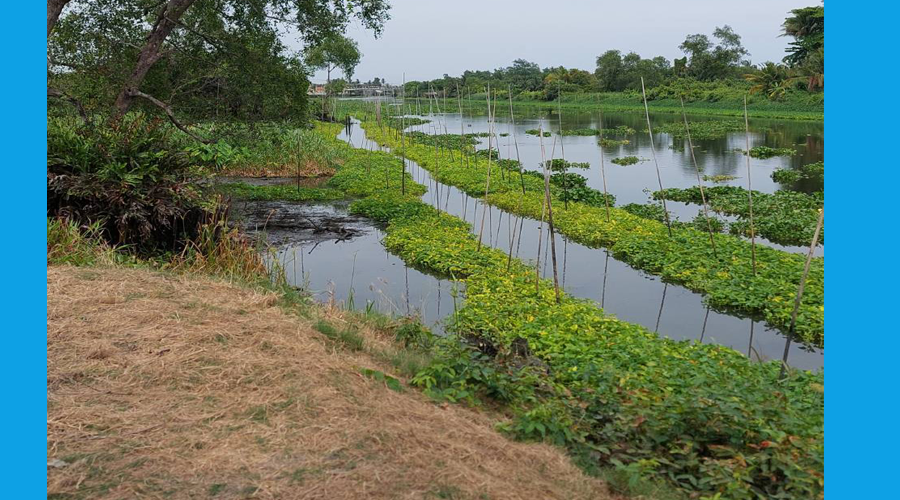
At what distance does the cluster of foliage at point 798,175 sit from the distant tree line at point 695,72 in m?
23.5

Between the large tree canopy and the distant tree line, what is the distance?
31.6 m

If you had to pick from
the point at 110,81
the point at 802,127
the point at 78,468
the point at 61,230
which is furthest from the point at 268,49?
the point at 802,127

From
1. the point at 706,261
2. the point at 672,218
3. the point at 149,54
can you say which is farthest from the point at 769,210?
the point at 149,54

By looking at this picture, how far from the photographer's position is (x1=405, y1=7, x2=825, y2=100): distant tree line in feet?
146

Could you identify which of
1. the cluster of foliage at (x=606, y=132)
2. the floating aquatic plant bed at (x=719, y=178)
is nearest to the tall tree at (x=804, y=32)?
the cluster of foliage at (x=606, y=132)

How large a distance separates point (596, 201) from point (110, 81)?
1086cm

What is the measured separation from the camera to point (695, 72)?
60844 mm

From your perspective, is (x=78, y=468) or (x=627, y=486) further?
(x=627, y=486)

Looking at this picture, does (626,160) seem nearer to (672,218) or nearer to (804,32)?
(672,218)

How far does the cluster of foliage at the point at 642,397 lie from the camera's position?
420cm

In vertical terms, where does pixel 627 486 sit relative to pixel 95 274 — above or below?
below

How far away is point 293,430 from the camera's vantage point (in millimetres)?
4039

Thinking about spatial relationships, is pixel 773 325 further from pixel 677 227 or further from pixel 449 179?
pixel 449 179

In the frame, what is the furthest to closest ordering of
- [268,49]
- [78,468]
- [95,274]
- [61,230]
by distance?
[268,49] < [61,230] < [95,274] < [78,468]
